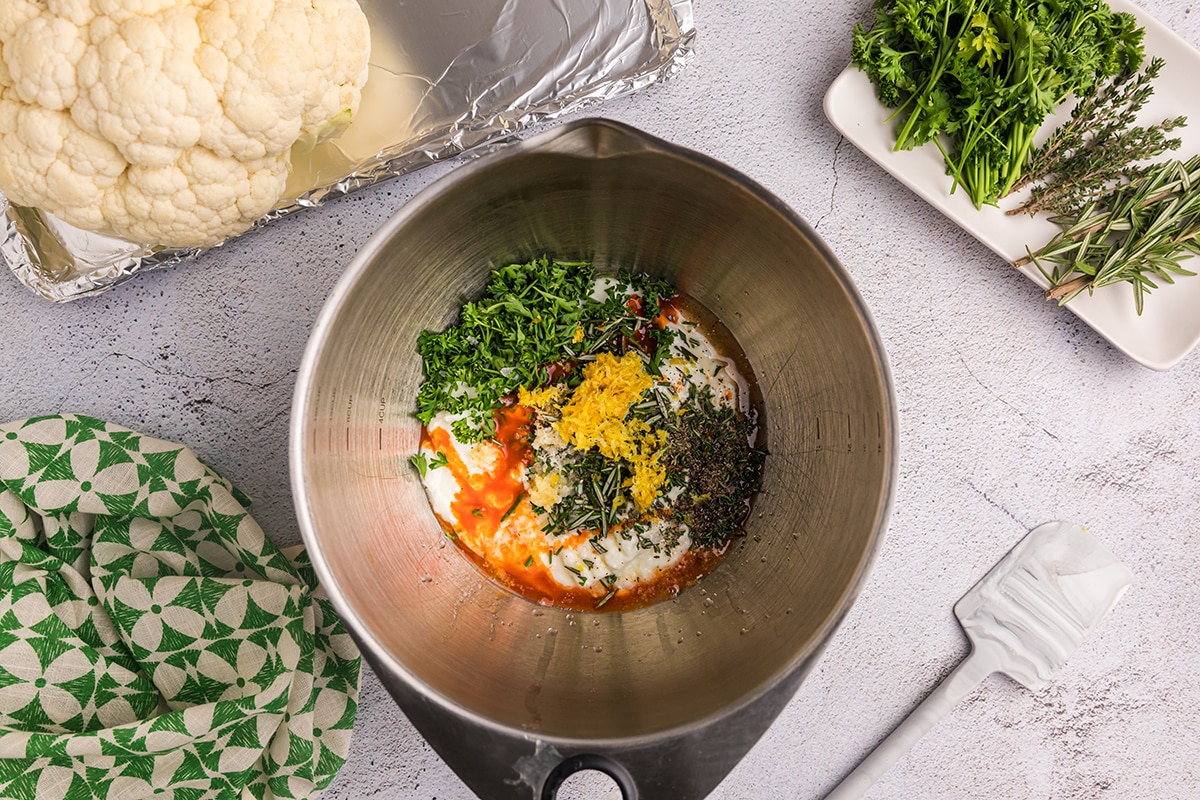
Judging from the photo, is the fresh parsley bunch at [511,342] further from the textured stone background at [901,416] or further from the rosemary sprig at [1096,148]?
the rosemary sprig at [1096,148]

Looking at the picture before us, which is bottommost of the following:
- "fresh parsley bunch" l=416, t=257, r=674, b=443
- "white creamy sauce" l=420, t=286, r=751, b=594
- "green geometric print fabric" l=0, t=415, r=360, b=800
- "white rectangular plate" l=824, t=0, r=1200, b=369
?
"green geometric print fabric" l=0, t=415, r=360, b=800

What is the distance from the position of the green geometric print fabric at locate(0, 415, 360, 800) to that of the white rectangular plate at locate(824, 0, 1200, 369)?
1177mm

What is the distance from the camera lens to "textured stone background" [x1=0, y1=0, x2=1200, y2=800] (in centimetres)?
119

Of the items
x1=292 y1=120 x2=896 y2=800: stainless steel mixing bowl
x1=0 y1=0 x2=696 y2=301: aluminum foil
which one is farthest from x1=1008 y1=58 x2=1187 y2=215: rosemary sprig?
x1=0 y1=0 x2=696 y2=301: aluminum foil

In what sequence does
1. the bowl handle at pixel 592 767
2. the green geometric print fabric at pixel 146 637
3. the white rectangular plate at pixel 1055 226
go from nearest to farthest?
the bowl handle at pixel 592 767
the green geometric print fabric at pixel 146 637
the white rectangular plate at pixel 1055 226

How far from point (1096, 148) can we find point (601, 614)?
1.11 m

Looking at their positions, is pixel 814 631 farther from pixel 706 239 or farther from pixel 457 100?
pixel 457 100

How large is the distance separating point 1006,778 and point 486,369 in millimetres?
1170

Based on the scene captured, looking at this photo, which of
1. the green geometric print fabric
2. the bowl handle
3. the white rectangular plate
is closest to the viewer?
the bowl handle

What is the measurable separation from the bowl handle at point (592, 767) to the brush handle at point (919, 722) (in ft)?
1.85

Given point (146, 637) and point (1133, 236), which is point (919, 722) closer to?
point (1133, 236)

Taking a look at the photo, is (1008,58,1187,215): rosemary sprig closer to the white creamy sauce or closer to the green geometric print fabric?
the white creamy sauce

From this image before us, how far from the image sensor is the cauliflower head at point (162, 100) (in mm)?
931

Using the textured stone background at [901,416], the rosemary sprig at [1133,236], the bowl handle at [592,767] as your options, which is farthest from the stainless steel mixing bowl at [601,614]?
Result: the rosemary sprig at [1133,236]
